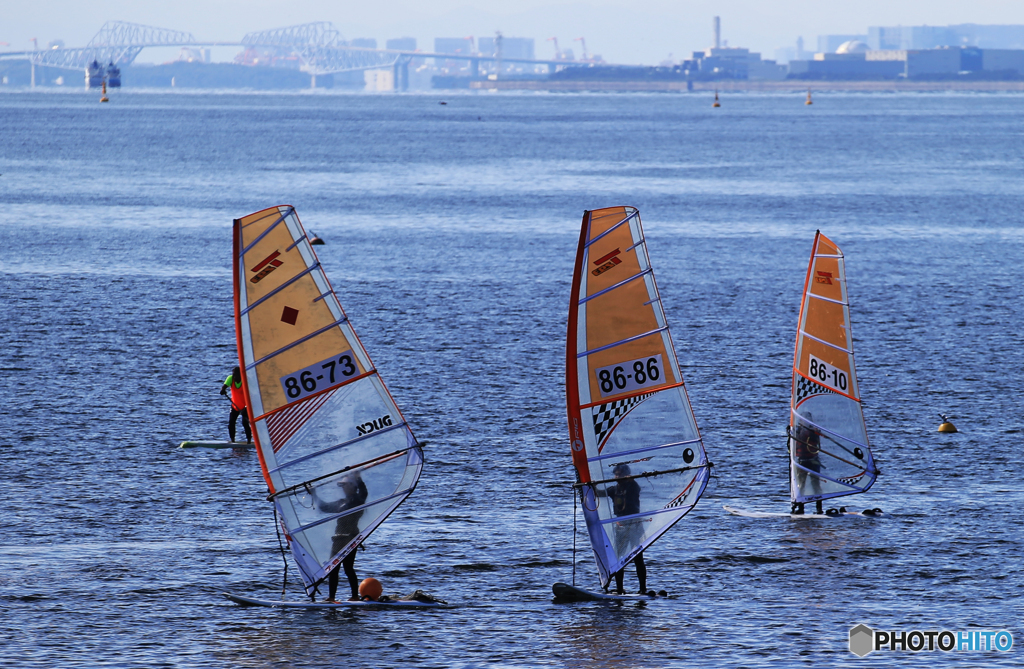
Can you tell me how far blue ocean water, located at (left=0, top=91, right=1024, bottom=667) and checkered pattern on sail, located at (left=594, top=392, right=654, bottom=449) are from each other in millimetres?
3204

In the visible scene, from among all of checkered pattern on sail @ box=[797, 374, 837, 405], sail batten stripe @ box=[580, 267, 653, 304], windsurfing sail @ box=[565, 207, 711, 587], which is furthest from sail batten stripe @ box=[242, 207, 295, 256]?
checkered pattern on sail @ box=[797, 374, 837, 405]

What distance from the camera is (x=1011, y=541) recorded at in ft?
89.9

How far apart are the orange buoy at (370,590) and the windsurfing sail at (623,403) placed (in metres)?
4.00

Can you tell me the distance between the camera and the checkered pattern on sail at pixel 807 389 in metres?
30.0

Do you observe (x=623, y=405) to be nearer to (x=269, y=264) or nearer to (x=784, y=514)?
(x=269, y=264)

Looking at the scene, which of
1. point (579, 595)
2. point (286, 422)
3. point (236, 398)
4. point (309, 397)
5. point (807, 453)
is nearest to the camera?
point (286, 422)

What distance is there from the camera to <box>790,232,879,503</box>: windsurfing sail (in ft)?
97.2

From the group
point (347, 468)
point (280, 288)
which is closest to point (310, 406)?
point (347, 468)

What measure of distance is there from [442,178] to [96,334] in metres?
87.1

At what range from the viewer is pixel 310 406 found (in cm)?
2325

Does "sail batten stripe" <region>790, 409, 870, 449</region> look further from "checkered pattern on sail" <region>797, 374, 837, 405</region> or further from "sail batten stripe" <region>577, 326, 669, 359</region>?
"sail batten stripe" <region>577, 326, 669, 359</region>

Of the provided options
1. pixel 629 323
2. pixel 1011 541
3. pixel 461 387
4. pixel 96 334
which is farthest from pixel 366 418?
pixel 96 334

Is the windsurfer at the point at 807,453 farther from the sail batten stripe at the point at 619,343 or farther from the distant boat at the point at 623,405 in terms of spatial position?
the sail batten stripe at the point at 619,343

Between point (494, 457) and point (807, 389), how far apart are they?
27.5 feet
